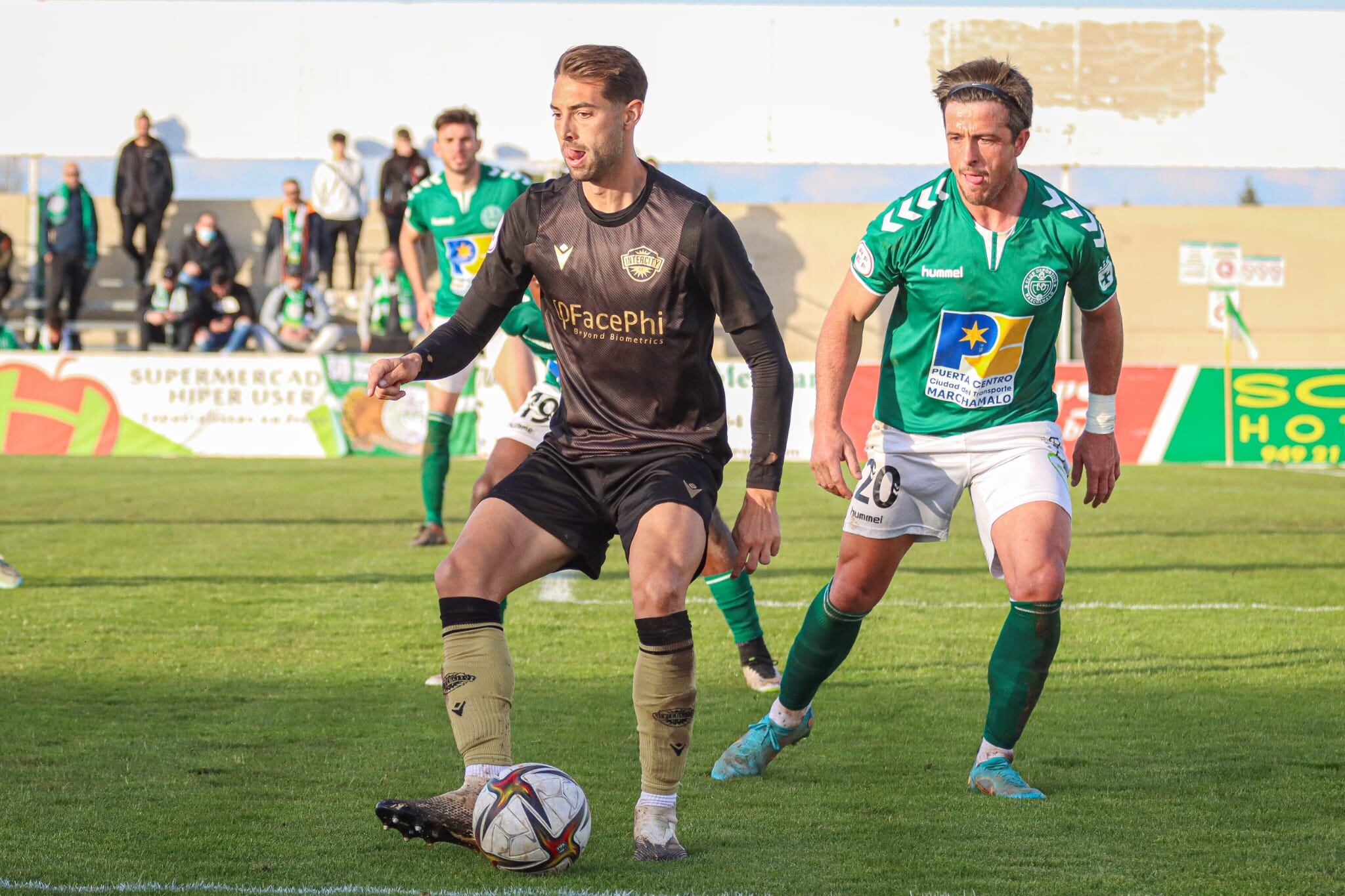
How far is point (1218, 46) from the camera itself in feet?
95.5

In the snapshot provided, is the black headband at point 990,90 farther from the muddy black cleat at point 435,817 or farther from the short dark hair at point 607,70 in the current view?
the muddy black cleat at point 435,817

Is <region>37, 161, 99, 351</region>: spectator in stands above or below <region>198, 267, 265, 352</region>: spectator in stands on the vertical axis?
above

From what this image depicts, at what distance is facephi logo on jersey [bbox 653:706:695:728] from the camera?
4.02 m

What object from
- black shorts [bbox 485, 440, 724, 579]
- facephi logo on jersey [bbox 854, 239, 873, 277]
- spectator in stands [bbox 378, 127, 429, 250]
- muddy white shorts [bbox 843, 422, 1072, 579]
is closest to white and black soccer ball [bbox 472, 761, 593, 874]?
black shorts [bbox 485, 440, 724, 579]

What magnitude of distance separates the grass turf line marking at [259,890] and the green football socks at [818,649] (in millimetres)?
1618

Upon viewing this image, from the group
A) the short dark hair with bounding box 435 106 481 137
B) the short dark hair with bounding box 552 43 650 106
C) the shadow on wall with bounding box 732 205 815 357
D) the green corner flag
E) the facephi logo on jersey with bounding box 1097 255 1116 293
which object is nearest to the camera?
the short dark hair with bounding box 552 43 650 106

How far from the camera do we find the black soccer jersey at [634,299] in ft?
13.9

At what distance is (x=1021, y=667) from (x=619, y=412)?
1.47m

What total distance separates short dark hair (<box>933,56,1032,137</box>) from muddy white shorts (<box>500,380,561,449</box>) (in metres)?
2.33

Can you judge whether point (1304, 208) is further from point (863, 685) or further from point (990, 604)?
point (863, 685)

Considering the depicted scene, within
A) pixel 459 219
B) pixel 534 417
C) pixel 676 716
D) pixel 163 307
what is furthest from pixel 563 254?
pixel 163 307

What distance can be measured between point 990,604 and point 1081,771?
12.5 feet

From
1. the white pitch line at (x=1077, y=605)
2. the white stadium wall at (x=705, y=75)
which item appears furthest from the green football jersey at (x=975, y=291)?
the white stadium wall at (x=705, y=75)

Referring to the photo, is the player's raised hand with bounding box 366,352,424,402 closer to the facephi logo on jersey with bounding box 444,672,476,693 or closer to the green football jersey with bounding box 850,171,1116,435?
the facephi logo on jersey with bounding box 444,672,476,693
